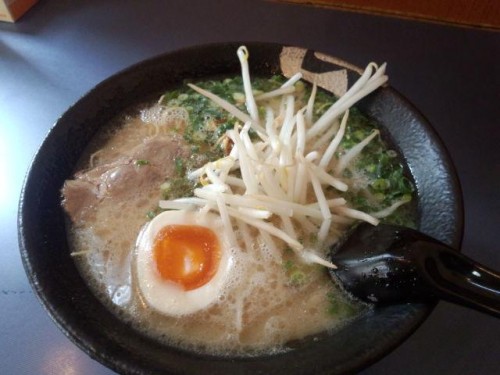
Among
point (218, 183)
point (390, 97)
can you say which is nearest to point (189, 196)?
point (218, 183)

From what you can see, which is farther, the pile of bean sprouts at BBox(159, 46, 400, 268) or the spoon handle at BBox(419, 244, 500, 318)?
the pile of bean sprouts at BBox(159, 46, 400, 268)

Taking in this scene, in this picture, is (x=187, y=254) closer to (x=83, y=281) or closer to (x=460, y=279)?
(x=83, y=281)

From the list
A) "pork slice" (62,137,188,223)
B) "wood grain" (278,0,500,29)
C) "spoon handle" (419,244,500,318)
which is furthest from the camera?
"wood grain" (278,0,500,29)

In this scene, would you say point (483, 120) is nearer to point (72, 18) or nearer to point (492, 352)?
point (492, 352)

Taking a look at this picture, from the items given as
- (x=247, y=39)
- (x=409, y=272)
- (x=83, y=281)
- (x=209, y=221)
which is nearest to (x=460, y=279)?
(x=409, y=272)

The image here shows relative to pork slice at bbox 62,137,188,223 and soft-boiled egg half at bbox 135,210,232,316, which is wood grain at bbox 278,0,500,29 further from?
soft-boiled egg half at bbox 135,210,232,316

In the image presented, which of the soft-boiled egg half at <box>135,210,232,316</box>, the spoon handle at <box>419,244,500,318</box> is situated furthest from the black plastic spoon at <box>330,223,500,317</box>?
the soft-boiled egg half at <box>135,210,232,316</box>
